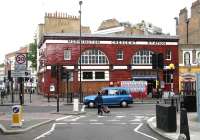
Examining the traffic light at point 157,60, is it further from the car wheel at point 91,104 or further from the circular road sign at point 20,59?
the car wheel at point 91,104

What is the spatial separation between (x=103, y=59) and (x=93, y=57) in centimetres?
153

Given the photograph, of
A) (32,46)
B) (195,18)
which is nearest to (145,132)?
(195,18)

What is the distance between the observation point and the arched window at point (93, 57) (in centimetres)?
7912

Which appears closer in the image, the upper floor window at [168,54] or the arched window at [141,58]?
the arched window at [141,58]

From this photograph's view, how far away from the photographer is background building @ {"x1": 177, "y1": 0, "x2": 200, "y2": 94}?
267ft

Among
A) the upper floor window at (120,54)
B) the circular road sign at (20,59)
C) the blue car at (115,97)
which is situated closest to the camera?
the circular road sign at (20,59)

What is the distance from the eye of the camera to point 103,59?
262 feet

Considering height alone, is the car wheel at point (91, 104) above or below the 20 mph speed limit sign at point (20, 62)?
below

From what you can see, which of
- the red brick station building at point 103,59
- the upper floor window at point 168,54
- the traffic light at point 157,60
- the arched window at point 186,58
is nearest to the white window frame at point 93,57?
the red brick station building at point 103,59

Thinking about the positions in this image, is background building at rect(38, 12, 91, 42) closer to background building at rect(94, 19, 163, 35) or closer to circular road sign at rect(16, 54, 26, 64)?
background building at rect(94, 19, 163, 35)

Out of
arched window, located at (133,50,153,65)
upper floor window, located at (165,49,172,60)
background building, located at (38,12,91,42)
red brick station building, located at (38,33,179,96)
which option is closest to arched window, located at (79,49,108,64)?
red brick station building, located at (38,33,179,96)

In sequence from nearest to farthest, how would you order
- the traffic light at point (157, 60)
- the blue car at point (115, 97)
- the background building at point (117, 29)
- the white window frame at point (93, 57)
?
the traffic light at point (157, 60) → the blue car at point (115, 97) → the white window frame at point (93, 57) → the background building at point (117, 29)

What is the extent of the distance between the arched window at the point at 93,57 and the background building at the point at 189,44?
1175cm

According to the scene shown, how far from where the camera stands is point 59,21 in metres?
97.1
